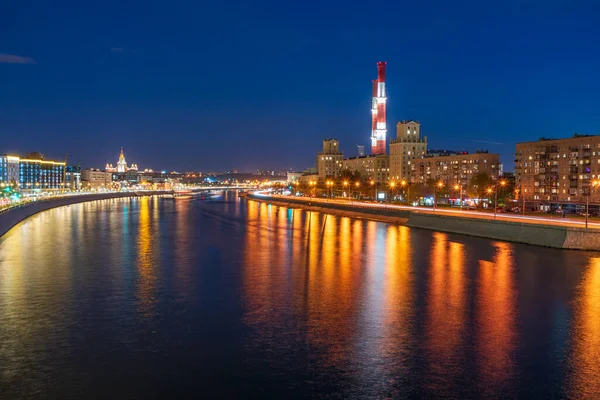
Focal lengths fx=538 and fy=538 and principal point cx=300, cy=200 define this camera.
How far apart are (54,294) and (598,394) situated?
17012 mm

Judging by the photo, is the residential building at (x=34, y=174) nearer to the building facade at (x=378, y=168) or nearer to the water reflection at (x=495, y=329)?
the building facade at (x=378, y=168)

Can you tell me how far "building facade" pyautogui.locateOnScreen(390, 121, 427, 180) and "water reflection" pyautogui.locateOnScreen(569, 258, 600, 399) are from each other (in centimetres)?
13134

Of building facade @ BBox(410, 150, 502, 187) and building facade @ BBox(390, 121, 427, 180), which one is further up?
building facade @ BBox(390, 121, 427, 180)

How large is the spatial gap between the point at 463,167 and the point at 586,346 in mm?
108862

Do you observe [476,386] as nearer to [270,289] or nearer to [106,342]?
[106,342]

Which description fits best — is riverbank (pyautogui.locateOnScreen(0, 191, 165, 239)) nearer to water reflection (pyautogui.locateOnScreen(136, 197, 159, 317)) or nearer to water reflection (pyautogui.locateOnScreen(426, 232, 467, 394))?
water reflection (pyautogui.locateOnScreen(136, 197, 159, 317))

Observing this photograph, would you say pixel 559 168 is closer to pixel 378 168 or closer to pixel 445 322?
pixel 378 168

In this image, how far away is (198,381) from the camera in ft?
36.7

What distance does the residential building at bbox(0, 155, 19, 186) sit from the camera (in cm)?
15250

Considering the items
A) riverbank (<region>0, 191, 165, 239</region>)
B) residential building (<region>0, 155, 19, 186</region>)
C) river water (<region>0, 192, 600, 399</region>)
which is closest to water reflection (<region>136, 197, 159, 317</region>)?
river water (<region>0, 192, 600, 399</region>)

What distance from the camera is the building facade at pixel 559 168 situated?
84375 mm

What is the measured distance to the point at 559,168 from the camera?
90500mm

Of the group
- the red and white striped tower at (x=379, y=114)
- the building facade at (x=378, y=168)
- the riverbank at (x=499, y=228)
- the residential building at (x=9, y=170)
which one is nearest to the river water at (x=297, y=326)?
the riverbank at (x=499, y=228)

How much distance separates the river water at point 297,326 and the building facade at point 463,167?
3464 inches
